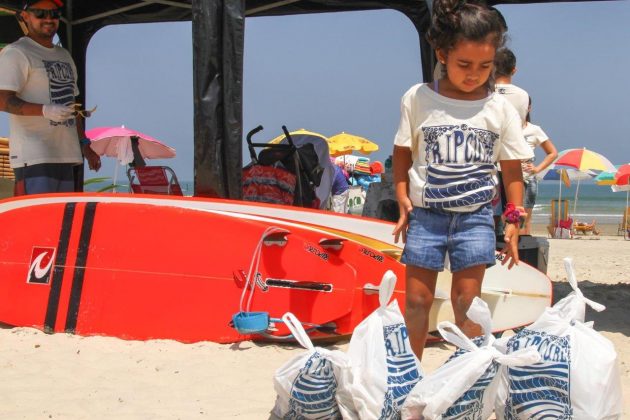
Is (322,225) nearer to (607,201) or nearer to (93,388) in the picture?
(93,388)

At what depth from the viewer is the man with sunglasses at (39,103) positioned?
186 inches

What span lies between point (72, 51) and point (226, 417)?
493 centimetres

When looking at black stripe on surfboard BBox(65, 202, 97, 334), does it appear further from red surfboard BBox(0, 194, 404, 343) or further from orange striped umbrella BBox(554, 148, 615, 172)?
orange striped umbrella BBox(554, 148, 615, 172)

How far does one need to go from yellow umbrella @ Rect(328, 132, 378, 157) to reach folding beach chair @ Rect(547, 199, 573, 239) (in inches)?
181

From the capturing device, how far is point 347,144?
19516 millimetres

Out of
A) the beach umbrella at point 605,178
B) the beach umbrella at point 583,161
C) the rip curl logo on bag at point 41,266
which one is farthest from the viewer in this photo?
the beach umbrella at point 605,178

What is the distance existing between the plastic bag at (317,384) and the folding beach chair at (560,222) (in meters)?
16.9

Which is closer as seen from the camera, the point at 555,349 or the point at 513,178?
the point at 555,349

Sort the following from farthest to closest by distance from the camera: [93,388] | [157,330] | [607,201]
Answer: [607,201] → [157,330] → [93,388]

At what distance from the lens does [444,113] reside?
9.51 feet

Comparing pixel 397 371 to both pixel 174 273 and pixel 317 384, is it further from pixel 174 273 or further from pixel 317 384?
pixel 174 273

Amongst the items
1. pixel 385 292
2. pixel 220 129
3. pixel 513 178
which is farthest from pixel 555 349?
pixel 220 129

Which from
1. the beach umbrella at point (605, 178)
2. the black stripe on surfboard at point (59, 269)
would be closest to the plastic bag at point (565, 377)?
the black stripe on surfboard at point (59, 269)

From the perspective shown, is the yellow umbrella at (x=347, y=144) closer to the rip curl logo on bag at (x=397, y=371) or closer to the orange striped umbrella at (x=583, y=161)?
the orange striped umbrella at (x=583, y=161)
